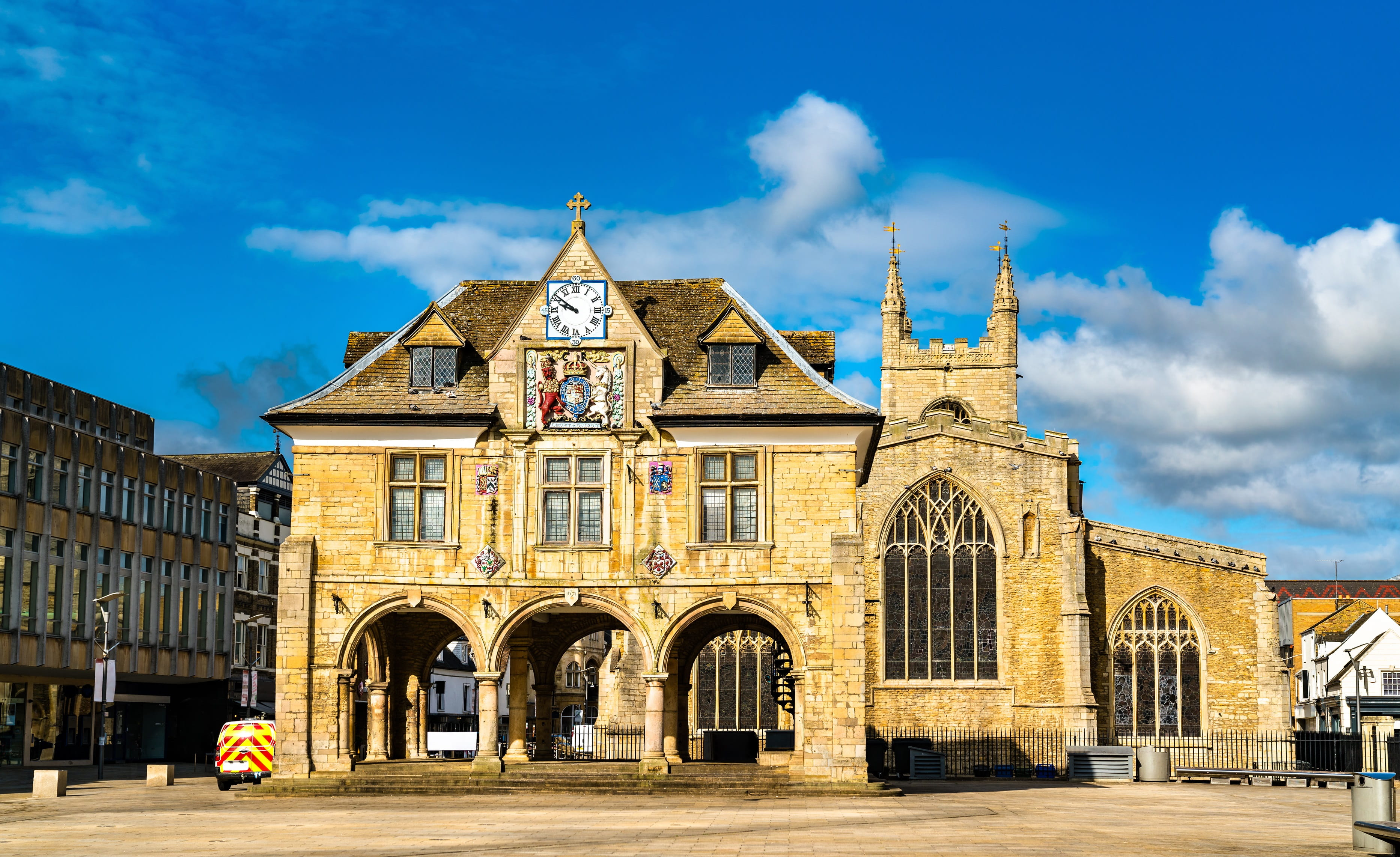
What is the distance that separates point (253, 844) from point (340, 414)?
46.8ft

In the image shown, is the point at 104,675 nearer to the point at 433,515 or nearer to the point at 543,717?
the point at 543,717

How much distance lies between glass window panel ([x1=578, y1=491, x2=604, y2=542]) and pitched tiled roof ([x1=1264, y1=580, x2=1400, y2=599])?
9297 cm

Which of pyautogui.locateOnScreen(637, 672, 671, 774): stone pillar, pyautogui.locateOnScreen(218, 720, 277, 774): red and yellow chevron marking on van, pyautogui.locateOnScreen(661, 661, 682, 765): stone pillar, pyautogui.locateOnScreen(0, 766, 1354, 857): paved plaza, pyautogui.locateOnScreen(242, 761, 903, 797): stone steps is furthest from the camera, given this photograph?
pyautogui.locateOnScreen(661, 661, 682, 765): stone pillar

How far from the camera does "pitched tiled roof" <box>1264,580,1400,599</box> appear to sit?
11569 centimetres

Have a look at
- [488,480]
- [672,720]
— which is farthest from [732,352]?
[672,720]

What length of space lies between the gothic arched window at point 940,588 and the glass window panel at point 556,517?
20.8 metres

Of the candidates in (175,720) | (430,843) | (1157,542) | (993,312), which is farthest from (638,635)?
(993,312)

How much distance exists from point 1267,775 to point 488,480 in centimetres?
2297

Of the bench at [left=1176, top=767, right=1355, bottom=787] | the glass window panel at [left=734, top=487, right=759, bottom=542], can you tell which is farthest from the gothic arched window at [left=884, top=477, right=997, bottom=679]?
the glass window panel at [left=734, top=487, right=759, bottom=542]

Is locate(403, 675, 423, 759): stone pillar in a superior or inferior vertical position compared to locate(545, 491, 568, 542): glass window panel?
inferior

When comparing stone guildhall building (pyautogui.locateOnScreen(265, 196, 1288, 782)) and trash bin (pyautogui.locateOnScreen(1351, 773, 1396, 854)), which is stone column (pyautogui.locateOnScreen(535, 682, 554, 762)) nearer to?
stone guildhall building (pyautogui.locateOnScreen(265, 196, 1288, 782))

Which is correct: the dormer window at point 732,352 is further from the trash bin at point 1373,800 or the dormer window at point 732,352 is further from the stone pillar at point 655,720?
the trash bin at point 1373,800

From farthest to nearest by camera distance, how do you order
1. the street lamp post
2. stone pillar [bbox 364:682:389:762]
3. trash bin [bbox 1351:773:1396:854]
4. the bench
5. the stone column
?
1. the bench
2. the street lamp post
3. the stone column
4. stone pillar [bbox 364:682:389:762]
5. trash bin [bbox 1351:773:1396:854]

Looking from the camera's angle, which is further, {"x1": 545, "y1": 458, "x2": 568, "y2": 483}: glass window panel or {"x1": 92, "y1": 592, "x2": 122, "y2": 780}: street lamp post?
{"x1": 92, "y1": 592, "x2": 122, "y2": 780}: street lamp post
